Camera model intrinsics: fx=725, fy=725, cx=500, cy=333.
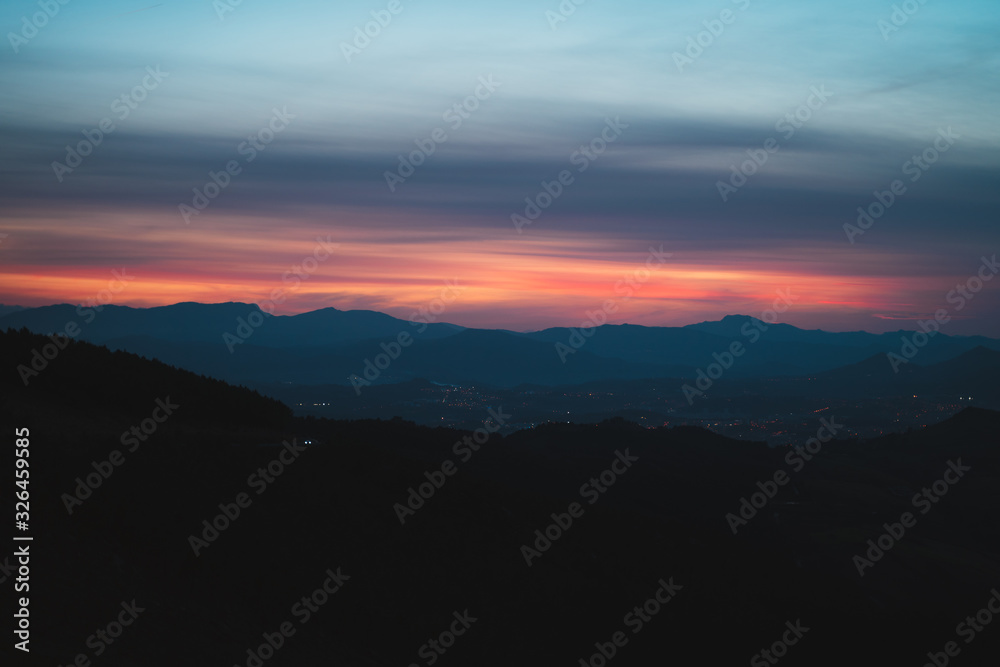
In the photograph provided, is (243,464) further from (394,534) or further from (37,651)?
(37,651)

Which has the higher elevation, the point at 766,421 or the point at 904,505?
the point at 904,505

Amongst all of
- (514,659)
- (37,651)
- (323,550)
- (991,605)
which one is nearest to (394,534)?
(323,550)

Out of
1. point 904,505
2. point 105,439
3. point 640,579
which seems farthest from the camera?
point 904,505

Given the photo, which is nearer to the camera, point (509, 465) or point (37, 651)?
point (37, 651)

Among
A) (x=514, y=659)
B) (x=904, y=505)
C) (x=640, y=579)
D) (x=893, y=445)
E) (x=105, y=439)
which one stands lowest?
(x=893, y=445)

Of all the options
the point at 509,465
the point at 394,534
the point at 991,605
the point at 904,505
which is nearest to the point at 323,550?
the point at 394,534

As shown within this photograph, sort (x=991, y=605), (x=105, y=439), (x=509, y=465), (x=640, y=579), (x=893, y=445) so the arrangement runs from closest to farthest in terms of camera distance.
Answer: (x=105, y=439) < (x=640, y=579) < (x=991, y=605) < (x=509, y=465) < (x=893, y=445)

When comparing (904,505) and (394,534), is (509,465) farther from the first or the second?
(904,505)
